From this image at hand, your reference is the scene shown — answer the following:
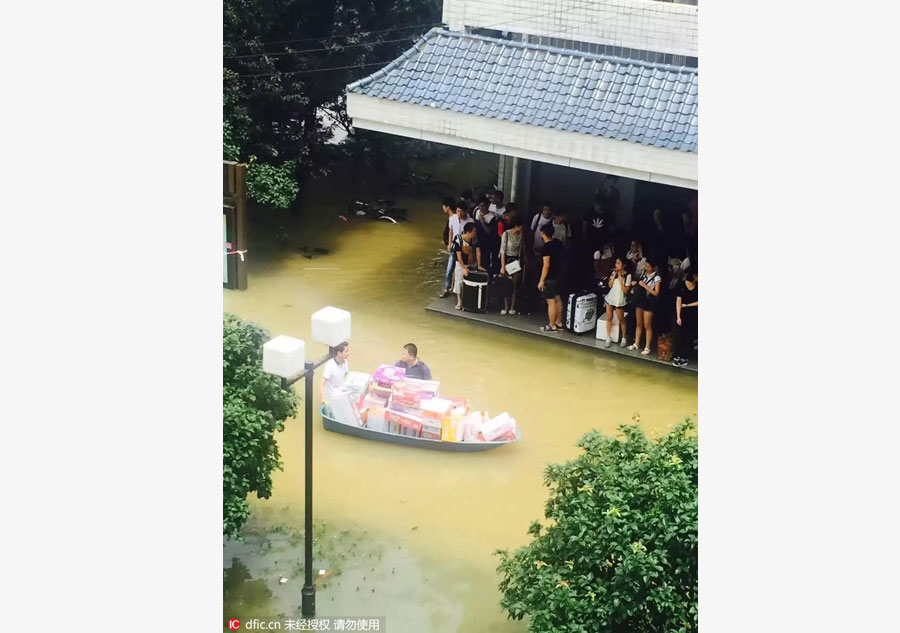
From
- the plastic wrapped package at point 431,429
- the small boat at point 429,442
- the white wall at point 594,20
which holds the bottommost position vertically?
the small boat at point 429,442

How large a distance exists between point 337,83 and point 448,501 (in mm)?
3427

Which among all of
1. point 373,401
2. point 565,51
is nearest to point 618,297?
point 565,51

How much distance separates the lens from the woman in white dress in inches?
504

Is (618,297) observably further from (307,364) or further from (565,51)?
(307,364)

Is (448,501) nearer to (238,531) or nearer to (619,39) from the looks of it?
(238,531)

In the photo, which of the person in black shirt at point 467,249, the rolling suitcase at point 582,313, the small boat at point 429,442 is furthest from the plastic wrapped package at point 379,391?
the rolling suitcase at point 582,313

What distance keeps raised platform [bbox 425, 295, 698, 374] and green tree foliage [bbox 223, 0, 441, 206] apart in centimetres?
143

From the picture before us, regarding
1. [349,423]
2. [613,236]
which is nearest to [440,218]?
[613,236]

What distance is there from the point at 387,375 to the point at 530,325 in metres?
1.63

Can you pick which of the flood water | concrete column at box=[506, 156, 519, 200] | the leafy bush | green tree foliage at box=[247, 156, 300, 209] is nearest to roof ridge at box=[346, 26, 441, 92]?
green tree foliage at box=[247, 156, 300, 209]

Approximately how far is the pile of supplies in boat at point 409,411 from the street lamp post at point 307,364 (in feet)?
3.60

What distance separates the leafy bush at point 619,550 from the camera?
9883mm

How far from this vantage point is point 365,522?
11234 mm

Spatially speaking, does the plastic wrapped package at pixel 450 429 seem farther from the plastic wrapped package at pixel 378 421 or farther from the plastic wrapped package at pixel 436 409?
the plastic wrapped package at pixel 378 421
